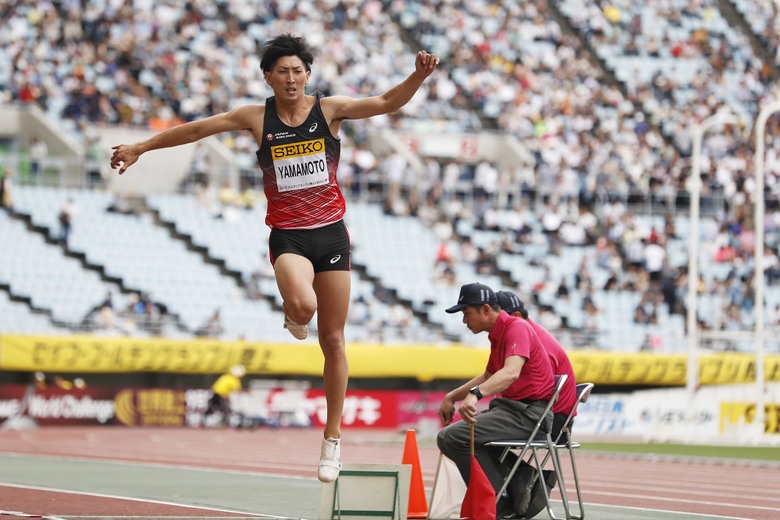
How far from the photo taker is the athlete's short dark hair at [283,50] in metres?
8.21

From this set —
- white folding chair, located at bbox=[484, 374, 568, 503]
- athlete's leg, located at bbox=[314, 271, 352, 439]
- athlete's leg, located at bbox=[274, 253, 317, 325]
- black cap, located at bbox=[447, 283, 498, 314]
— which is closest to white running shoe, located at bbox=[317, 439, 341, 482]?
athlete's leg, located at bbox=[314, 271, 352, 439]

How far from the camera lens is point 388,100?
27.1 ft

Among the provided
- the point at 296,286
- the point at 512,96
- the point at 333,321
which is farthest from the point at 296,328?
the point at 512,96

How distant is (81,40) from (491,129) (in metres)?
9.55

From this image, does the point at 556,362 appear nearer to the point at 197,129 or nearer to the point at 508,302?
the point at 508,302

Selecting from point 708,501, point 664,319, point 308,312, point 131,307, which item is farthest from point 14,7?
point 308,312

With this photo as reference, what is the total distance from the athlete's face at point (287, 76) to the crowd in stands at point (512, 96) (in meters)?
21.1

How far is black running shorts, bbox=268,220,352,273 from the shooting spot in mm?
8422

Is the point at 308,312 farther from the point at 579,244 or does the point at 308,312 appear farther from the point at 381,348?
the point at 579,244

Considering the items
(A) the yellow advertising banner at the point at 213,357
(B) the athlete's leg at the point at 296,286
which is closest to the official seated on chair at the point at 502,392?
(B) the athlete's leg at the point at 296,286

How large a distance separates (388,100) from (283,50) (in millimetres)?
622

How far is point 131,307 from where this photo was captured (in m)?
26.3

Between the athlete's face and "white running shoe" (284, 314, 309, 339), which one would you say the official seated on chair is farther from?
the athlete's face

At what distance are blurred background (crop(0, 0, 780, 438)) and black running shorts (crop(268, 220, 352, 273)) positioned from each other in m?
14.4
